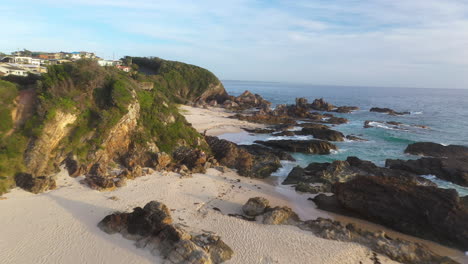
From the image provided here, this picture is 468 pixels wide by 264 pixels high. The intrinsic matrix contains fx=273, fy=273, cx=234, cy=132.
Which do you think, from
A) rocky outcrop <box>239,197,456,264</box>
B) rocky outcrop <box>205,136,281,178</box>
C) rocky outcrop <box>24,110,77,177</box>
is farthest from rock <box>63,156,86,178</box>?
rocky outcrop <box>239,197,456,264</box>

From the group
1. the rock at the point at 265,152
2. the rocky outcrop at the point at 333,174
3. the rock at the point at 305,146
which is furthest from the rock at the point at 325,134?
the rocky outcrop at the point at 333,174

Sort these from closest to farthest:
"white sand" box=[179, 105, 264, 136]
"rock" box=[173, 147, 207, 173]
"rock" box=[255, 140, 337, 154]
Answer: "rock" box=[173, 147, 207, 173]
"rock" box=[255, 140, 337, 154]
"white sand" box=[179, 105, 264, 136]

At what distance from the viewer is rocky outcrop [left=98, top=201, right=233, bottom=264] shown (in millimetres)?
10391

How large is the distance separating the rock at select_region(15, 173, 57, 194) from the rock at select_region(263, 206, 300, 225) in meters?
12.0

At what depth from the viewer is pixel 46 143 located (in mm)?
16688

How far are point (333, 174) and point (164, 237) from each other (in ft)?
45.2

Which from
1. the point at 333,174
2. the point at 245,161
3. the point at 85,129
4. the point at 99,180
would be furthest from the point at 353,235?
the point at 85,129

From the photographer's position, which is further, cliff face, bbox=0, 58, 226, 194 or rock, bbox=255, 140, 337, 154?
rock, bbox=255, 140, 337, 154

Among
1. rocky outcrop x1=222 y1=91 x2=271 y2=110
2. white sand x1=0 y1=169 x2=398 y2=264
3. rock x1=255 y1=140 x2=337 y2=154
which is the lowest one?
white sand x1=0 y1=169 x2=398 y2=264

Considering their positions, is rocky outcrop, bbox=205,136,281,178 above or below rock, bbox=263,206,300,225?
above

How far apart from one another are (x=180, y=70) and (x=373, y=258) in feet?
218

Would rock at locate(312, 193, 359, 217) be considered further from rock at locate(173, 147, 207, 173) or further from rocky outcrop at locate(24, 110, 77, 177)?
rocky outcrop at locate(24, 110, 77, 177)

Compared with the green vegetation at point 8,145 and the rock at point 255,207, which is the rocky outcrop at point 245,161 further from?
the green vegetation at point 8,145

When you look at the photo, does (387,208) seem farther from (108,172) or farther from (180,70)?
(180,70)
